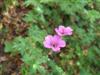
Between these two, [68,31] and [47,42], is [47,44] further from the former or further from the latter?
[68,31]

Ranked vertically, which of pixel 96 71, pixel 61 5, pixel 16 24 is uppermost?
pixel 61 5

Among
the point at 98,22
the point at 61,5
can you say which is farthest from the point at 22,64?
the point at 98,22

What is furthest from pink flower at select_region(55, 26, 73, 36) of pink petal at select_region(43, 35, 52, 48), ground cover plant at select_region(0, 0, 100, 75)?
pink petal at select_region(43, 35, 52, 48)

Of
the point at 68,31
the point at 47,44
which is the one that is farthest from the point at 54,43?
the point at 68,31

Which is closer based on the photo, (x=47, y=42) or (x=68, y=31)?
(x=47, y=42)

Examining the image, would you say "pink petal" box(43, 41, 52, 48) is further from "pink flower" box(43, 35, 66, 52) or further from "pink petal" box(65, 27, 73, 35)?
"pink petal" box(65, 27, 73, 35)

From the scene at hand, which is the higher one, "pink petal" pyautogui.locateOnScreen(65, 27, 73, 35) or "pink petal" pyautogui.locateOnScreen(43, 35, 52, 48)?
"pink petal" pyautogui.locateOnScreen(65, 27, 73, 35)

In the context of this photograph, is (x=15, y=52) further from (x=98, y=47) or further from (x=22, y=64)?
(x=98, y=47)

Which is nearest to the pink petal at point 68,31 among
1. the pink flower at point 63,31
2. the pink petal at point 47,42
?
the pink flower at point 63,31
